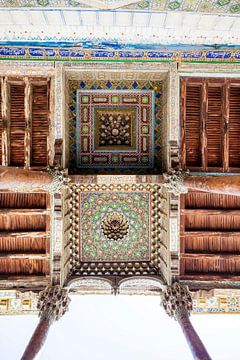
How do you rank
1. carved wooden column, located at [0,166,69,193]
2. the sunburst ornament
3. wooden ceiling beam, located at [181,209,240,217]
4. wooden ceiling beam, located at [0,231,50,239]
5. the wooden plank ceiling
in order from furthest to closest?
the sunburst ornament, wooden ceiling beam, located at [181,209,240,217], wooden ceiling beam, located at [0,231,50,239], the wooden plank ceiling, carved wooden column, located at [0,166,69,193]

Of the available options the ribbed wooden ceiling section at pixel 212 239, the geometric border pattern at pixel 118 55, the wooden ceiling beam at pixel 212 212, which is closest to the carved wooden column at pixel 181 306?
the ribbed wooden ceiling section at pixel 212 239

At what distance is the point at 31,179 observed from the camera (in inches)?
275

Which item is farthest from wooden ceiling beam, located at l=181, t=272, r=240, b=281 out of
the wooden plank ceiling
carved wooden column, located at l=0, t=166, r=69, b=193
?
the wooden plank ceiling

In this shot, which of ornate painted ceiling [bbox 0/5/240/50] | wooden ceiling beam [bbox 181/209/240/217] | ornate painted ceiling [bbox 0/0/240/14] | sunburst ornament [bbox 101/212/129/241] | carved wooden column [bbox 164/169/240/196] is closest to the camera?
ornate painted ceiling [bbox 0/0/240/14]

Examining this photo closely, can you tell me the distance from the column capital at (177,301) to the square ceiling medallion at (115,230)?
39.6 inches

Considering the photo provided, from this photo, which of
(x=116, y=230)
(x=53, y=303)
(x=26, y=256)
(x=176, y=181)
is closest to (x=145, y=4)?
(x=176, y=181)

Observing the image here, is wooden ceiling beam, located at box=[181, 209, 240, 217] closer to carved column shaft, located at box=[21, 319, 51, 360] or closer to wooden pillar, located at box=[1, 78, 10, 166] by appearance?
carved column shaft, located at box=[21, 319, 51, 360]

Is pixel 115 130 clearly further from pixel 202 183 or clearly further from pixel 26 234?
pixel 26 234

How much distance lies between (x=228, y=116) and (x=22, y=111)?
5.53 meters

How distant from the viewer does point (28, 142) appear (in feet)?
30.6

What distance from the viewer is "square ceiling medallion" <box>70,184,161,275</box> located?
33.0 ft

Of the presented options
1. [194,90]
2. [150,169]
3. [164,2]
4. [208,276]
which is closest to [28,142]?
[150,169]

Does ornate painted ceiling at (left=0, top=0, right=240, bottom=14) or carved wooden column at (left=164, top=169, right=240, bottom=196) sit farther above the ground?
ornate painted ceiling at (left=0, top=0, right=240, bottom=14)

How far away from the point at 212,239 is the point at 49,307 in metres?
4.71
